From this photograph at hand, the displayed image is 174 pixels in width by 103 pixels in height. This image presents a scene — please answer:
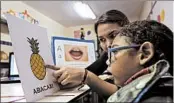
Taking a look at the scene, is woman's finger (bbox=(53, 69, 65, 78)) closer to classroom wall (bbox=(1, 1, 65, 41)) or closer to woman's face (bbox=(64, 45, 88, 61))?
woman's face (bbox=(64, 45, 88, 61))

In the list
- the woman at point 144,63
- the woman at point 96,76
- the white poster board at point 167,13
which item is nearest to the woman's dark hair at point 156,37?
the woman at point 144,63

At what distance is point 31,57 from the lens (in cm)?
75

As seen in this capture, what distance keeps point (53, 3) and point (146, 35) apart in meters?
4.37

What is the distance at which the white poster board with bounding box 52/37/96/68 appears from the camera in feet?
4.07

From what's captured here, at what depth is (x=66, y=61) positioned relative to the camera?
1.29 m

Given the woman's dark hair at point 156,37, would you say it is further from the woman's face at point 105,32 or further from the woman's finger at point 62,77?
the woman's face at point 105,32

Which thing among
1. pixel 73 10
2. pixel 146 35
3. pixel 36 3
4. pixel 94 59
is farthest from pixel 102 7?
pixel 146 35

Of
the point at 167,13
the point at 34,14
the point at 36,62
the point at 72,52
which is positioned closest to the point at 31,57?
the point at 36,62

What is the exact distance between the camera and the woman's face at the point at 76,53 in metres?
1.30

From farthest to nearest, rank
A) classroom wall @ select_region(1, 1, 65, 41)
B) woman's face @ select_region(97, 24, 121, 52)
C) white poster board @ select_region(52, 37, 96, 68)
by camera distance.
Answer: classroom wall @ select_region(1, 1, 65, 41) → woman's face @ select_region(97, 24, 121, 52) → white poster board @ select_region(52, 37, 96, 68)

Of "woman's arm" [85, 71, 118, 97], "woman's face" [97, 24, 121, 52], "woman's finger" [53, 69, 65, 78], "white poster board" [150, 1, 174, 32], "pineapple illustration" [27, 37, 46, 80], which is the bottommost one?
"woman's arm" [85, 71, 118, 97]

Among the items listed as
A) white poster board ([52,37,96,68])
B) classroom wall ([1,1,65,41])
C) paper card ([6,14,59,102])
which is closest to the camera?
paper card ([6,14,59,102])

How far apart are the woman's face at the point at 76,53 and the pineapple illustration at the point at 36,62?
1.51 ft

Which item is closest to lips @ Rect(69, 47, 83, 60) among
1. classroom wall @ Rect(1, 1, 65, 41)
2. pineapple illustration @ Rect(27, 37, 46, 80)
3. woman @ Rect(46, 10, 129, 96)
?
woman @ Rect(46, 10, 129, 96)
